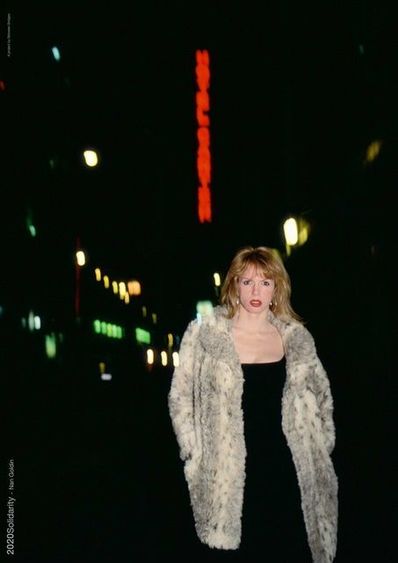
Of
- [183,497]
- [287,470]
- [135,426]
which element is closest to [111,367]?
[135,426]

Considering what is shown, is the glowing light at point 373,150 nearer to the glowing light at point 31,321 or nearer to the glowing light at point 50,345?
the glowing light at point 31,321

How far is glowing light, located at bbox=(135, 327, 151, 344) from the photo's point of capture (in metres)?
53.5

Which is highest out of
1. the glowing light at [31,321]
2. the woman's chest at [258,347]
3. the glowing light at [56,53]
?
the glowing light at [56,53]

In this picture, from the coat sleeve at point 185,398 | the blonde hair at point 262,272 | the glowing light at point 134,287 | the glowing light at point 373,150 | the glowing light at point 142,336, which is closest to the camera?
the coat sleeve at point 185,398

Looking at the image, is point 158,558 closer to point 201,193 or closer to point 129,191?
point 201,193

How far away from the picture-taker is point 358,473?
7.97m

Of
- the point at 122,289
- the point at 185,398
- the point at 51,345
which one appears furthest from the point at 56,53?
the point at 185,398

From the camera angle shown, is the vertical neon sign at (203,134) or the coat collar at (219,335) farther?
the vertical neon sign at (203,134)

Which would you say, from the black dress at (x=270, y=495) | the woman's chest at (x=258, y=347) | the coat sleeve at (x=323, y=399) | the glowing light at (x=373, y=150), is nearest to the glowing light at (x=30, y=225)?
the glowing light at (x=373, y=150)

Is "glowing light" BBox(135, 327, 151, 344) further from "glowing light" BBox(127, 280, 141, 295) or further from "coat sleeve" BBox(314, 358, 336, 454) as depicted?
"coat sleeve" BBox(314, 358, 336, 454)

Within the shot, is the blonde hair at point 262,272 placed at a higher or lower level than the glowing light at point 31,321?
lower

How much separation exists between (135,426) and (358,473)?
764 cm

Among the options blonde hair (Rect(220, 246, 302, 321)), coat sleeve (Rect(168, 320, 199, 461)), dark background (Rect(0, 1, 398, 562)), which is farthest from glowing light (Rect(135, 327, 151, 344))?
coat sleeve (Rect(168, 320, 199, 461))

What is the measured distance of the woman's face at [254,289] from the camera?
359 centimetres
